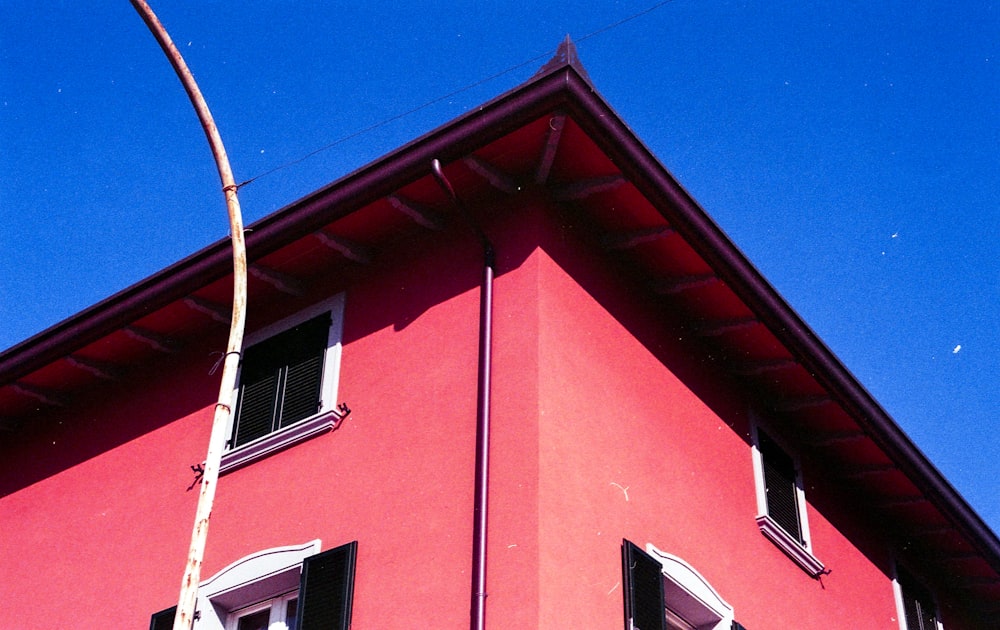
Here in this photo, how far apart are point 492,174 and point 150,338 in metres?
3.68

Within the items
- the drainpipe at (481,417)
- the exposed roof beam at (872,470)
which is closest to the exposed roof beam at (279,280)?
the drainpipe at (481,417)

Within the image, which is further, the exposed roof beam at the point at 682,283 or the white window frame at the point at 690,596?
the exposed roof beam at the point at 682,283

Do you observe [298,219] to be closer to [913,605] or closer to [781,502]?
[781,502]

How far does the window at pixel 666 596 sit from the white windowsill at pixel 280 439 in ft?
8.25

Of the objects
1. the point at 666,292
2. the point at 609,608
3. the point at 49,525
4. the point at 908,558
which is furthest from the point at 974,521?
the point at 49,525

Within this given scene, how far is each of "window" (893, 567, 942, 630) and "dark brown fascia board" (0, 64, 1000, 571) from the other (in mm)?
1121

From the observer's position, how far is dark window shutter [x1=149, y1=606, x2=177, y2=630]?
32.4 ft

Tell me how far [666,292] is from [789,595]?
276 centimetres

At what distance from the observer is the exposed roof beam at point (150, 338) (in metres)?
11.9

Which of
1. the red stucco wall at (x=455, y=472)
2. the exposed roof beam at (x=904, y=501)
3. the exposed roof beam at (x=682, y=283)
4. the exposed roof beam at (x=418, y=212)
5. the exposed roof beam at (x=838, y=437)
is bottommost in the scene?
the red stucco wall at (x=455, y=472)

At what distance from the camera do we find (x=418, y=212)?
35.0 ft

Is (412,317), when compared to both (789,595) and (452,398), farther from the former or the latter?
(789,595)

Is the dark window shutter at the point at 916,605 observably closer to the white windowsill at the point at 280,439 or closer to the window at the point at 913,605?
the window at the point at 913,605

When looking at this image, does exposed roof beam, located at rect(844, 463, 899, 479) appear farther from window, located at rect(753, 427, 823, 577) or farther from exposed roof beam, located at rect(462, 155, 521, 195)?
exposed roof beam, located at rect(462, 155, 521, 195)
